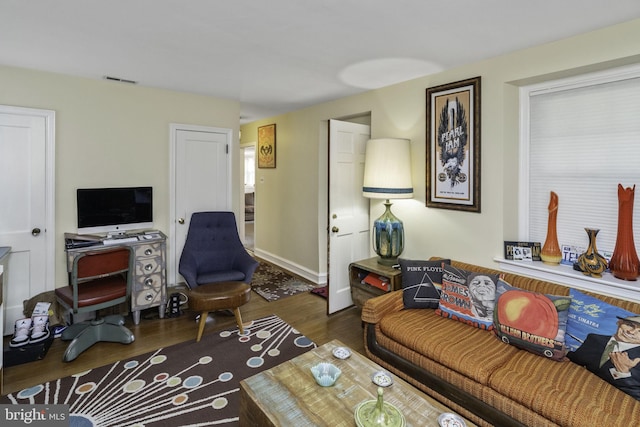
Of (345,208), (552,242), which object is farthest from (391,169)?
(552,242)

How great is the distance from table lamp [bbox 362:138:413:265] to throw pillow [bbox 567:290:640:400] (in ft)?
4.85

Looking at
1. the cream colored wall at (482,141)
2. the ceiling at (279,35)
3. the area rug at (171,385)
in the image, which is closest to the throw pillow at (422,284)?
the cream colored wall at (482,141)

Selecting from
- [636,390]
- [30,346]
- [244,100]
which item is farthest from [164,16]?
[636,390]

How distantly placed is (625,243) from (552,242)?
0.42m

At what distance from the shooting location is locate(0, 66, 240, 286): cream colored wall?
9.95 feet

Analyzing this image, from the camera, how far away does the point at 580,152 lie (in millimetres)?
2422

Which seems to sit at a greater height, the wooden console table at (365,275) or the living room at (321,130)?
the living room at (321,130)

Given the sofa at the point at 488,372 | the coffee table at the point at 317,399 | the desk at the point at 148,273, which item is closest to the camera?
the coffee table at the point at 317,399

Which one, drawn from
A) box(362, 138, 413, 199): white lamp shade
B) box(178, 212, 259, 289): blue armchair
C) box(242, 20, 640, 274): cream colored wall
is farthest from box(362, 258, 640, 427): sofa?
box(178, 212, 259, 289): blue armchair

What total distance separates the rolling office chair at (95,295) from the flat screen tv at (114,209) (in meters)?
0.60

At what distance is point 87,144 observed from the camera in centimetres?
326

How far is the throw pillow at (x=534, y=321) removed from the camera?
1.90 meters

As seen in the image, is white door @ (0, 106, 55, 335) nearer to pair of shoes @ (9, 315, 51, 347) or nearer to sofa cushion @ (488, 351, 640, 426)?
pair of shoes @ (9, 315, 51, 347)

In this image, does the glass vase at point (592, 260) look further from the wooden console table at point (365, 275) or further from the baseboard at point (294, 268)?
the baseboard at point (294, 268)
